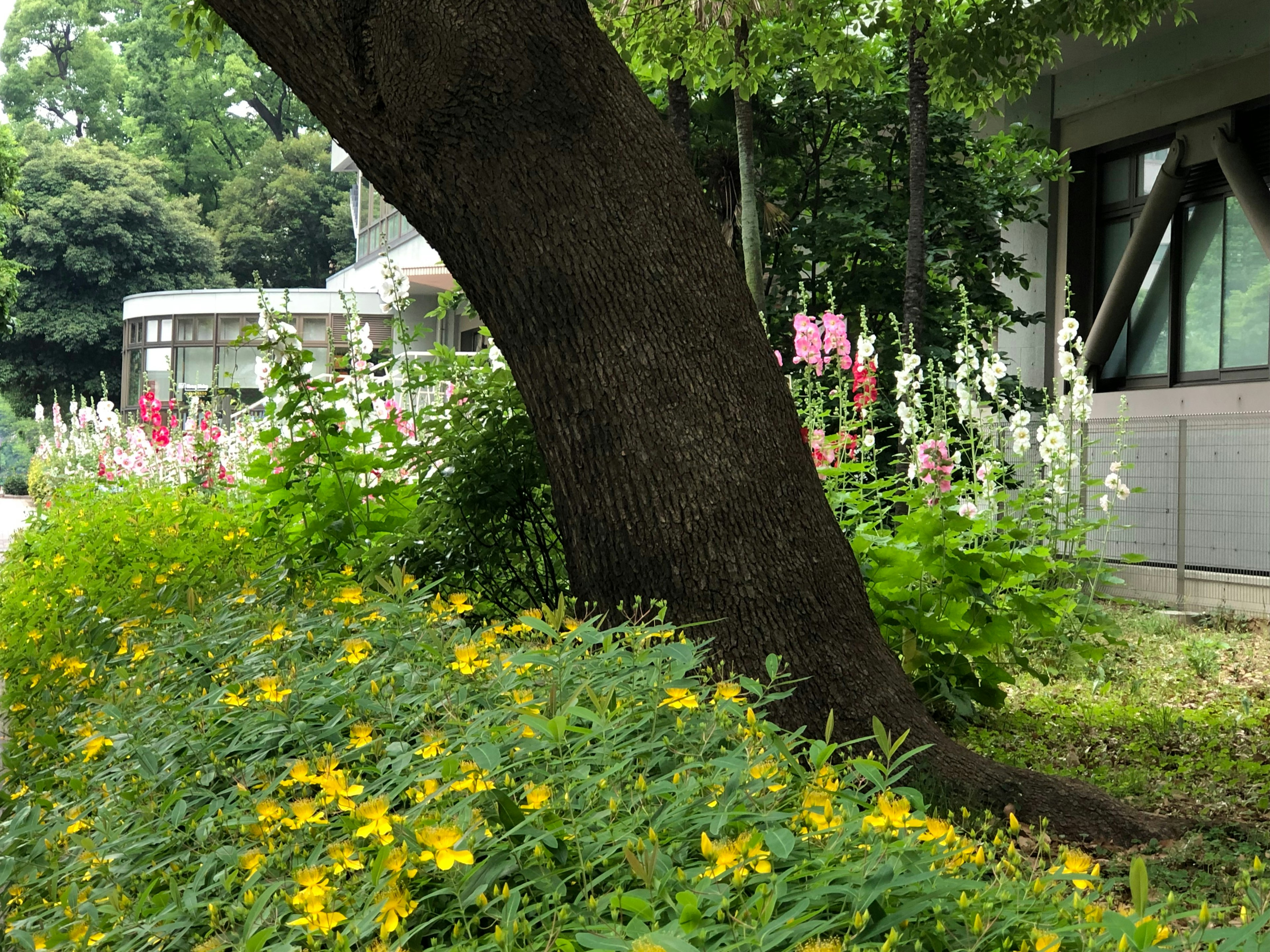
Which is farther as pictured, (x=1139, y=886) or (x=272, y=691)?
(x=272, y=691)

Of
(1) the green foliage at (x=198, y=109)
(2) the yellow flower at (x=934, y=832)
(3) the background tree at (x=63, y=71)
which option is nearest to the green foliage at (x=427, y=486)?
(2) the yellow flower at (x=934, y=832)

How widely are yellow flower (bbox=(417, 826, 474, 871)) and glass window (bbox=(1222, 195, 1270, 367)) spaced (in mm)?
11533

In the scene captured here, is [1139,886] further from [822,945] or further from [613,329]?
[613,329]

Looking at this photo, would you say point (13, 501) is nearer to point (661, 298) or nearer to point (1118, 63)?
point (1118, 63)

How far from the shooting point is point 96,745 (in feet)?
7.68

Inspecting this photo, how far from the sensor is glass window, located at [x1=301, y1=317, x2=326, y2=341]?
1492 inches

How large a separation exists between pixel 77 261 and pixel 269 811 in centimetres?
5316

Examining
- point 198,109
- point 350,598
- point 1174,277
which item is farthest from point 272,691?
point 198,109

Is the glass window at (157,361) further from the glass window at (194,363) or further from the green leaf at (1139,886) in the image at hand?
the green leaf at (1139,886)

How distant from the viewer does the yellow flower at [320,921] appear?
4.55 ft

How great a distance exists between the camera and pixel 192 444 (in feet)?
34.4

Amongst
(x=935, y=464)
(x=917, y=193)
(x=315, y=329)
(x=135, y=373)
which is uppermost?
(x=315, y=329)

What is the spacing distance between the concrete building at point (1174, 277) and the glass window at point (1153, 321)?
18 mm

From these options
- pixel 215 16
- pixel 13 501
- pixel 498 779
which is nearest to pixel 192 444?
pixel 215 16
